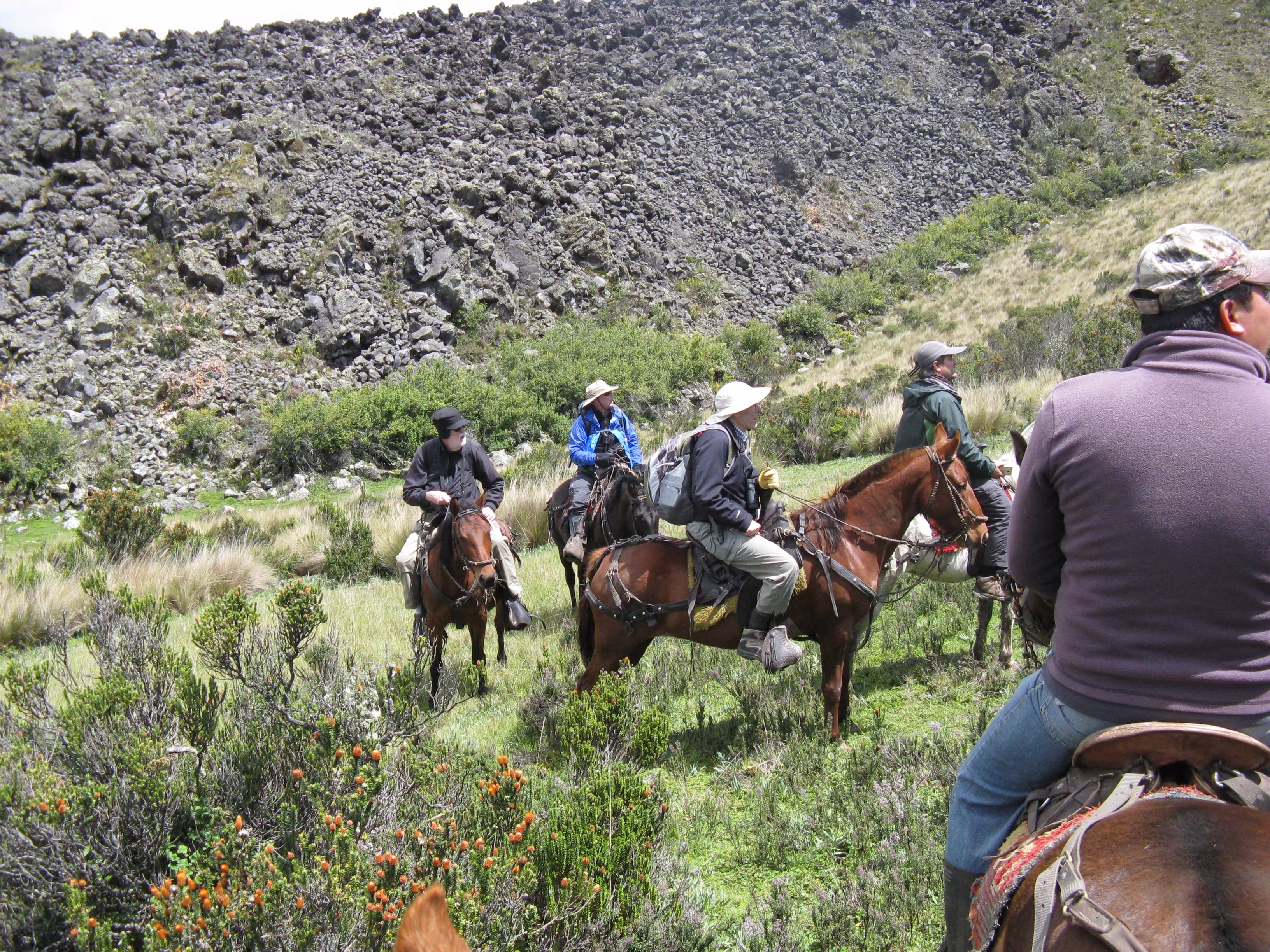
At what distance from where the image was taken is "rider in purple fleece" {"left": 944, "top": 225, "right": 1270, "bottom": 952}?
1686mm

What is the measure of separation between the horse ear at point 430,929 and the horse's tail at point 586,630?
3936mm

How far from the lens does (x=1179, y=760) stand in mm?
1693

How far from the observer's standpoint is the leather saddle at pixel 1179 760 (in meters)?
1.64

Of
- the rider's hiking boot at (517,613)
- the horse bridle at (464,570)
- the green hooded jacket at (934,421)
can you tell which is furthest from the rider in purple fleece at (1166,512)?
the rider's hiking boot at (517,613)

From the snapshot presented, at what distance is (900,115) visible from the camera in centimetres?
4122

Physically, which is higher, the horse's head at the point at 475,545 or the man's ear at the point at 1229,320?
the man's ear at the point at 1229,320

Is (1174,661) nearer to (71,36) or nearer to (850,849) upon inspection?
(850,849)

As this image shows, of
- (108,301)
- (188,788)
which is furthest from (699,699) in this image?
(108,301)

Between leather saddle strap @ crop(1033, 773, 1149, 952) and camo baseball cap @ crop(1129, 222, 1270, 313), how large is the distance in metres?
1.13

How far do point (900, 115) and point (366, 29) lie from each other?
2753 centimetres

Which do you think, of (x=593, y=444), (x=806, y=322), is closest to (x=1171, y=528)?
(x=593, y=444)

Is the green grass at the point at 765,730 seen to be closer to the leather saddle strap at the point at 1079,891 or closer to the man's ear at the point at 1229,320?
the leather saddle strap at the point at 1079,891

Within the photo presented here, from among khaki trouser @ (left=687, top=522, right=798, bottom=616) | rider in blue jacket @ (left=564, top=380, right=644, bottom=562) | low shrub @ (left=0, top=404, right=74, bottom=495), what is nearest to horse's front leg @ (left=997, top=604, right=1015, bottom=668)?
khaki trouser @ (left=687, top=522, right=798, bottom=616)

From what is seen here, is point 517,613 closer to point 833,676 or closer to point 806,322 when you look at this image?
point 833,676
